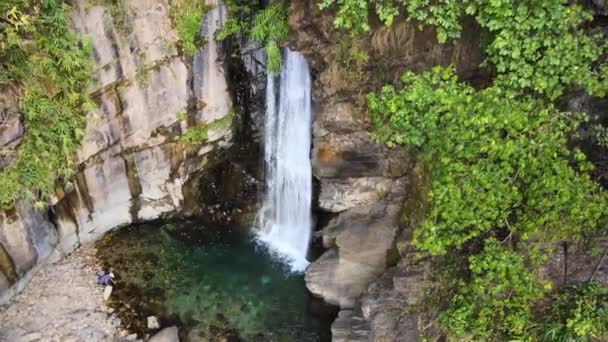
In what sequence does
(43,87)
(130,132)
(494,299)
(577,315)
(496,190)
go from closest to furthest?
(577,315) → (496,190) → (494,299) → (43,87) → (130,132)

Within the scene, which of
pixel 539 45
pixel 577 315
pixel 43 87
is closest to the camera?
pixel 577 315

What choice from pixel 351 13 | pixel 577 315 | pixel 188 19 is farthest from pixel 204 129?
pixel 577 315

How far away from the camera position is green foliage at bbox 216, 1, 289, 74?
446 inches

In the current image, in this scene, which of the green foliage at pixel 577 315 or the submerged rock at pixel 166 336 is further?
the submerged rock at pixel 166 336

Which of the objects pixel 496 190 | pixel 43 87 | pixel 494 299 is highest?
pixel 43 87

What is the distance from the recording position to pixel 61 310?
11211 mm

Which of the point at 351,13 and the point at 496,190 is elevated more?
the point at 351,13

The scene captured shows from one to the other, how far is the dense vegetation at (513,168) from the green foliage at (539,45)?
17 mm

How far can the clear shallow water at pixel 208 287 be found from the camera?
11.3 metres

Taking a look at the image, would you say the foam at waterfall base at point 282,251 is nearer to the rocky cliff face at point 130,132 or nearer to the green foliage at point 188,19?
the rocky cliff face at point 130,132

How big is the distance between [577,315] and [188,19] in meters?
9.58

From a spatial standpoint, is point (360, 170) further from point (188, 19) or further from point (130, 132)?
point (130, 132)

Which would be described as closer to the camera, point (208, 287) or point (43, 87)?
point (43, 87)

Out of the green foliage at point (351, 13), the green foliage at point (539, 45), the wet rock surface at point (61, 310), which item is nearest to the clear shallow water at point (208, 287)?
the wet rock surface at point (61, 310)
